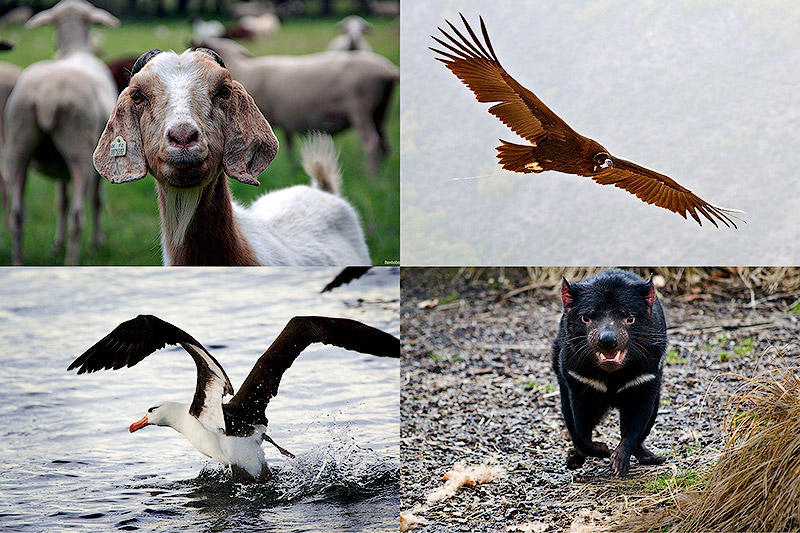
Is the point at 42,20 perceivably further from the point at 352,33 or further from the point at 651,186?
the point at 651,186

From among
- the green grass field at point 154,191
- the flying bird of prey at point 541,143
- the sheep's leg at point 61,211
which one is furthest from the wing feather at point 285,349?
the sheep's leg at point 61,211

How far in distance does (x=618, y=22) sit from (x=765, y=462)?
1745mm

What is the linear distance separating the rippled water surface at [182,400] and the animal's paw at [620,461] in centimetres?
80

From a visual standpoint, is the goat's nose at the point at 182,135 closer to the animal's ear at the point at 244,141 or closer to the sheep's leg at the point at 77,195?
the animal's ear at the point at 244,141

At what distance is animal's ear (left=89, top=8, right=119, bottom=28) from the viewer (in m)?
3.58

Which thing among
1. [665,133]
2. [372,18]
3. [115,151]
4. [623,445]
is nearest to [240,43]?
[372,18]

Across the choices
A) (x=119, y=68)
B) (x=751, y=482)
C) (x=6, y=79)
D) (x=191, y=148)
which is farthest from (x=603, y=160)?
(x=6, y=79)

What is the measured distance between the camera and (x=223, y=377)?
320 centimetres

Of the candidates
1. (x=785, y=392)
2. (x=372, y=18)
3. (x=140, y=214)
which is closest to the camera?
(x=785, y=392)

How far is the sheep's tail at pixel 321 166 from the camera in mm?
3398

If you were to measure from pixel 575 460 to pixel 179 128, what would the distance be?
1.78 m

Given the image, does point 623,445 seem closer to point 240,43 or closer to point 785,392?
point 785,392

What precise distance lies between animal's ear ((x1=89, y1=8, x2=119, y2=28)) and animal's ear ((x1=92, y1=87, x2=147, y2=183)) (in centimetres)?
121

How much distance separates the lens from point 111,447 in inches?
128
